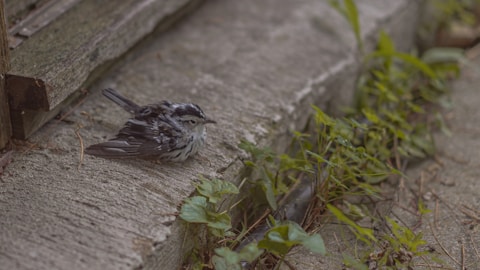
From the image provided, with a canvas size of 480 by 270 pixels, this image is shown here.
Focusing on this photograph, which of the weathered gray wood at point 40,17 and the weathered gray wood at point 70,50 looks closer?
the weathered gray wood at point 70,50

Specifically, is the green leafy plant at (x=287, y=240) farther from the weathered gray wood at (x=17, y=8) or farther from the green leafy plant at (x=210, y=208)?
the weathered gray wood at (x=17, y=8)

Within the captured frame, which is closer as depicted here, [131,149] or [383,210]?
[131,149]

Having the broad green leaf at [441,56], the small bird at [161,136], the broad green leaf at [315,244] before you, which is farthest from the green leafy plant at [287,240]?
the broad green leaf at [441,56]

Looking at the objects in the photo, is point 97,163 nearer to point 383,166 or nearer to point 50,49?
point 50,49

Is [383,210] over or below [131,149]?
below

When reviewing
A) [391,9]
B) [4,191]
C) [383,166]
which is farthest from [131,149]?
[391,9]

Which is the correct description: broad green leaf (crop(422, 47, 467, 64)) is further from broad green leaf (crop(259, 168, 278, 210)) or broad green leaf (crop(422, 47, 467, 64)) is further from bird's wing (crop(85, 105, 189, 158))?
bird's wing (crop(85, 105, 189, 158))
